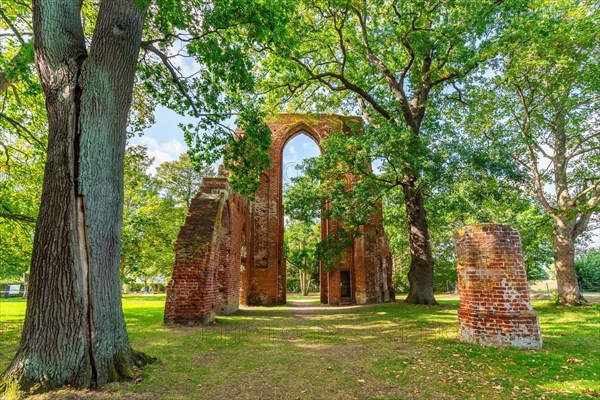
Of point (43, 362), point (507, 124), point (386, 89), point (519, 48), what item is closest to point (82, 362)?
point (43, 362)

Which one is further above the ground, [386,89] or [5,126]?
[386,89]

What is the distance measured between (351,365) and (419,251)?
348 inches

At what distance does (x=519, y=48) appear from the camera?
34.8 feet

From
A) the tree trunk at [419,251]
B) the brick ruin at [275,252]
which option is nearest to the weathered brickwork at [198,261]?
the brick ruin at [275,252]

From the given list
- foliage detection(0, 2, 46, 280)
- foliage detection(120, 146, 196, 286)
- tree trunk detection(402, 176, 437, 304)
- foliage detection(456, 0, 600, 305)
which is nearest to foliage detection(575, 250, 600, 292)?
foliage detection(456, 0, 600, 305)

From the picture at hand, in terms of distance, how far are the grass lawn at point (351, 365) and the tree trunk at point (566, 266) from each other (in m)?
5.09

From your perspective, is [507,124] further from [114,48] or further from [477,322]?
[114,48]

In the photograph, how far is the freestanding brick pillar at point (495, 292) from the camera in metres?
5.41

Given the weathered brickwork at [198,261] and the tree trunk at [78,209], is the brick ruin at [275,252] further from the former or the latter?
the tree trunk at [78,209]

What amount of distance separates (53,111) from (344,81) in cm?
1124

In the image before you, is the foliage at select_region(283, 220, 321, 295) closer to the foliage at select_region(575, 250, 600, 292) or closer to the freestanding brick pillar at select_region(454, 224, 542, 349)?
the foliage at select_region(575, 250, 600, 292)

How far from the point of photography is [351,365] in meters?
4.82

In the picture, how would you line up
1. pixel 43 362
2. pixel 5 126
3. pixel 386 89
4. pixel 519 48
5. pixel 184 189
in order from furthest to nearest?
pixel 184 189 < pixel 386 89 < pixel 519 48 < pixel 5 126 < pixel 43 362

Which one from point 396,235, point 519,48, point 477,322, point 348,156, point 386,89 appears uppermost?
point 386,89
